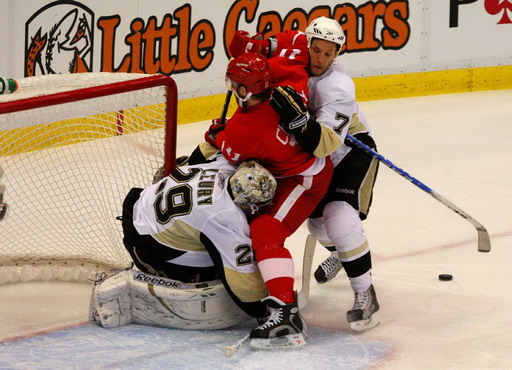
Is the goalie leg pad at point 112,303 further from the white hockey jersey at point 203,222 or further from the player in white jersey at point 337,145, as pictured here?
the player in white jersey at point 337,145

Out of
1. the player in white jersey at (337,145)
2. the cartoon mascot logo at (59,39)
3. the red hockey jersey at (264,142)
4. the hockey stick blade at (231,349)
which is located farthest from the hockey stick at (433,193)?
the cartoon mascot logo at (59,39)

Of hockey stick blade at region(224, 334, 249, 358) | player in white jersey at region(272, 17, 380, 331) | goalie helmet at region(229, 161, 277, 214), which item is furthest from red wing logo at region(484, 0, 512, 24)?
hockey stick blade at region(224, 334, 249, 358)

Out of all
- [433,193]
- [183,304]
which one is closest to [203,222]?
[183,304]

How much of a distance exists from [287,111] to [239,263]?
0.46 meters

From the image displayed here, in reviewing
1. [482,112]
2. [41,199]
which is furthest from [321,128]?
[482,112]

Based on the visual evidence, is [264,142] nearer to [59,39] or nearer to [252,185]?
[252,185]

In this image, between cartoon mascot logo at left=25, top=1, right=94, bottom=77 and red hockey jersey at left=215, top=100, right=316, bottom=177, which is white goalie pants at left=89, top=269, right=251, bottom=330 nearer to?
red hockey jersey at left=215, top=100, right=316, bottom=177

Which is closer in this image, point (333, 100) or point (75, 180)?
point (333, 100)

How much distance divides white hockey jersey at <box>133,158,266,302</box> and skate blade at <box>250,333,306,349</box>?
0.14 m

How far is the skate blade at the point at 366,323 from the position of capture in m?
2.57

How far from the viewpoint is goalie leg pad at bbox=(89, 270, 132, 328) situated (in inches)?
104

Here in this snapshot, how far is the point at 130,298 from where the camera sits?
266 centimetres

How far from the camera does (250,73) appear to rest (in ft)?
7.96

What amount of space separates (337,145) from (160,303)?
0.71 m
